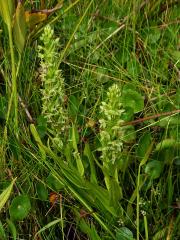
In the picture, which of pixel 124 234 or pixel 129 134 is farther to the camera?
pixel 129 134

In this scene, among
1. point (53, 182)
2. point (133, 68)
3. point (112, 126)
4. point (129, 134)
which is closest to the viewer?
point (112, 126)

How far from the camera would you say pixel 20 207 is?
1329 mm

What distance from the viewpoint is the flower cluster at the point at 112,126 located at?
47.6 inches

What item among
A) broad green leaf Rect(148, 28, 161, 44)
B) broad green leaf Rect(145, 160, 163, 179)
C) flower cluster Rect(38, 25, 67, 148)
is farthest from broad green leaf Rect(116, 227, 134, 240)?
broad green leaf Rect(148, 28, 161, 44)

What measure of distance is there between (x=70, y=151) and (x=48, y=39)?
294 millimetres

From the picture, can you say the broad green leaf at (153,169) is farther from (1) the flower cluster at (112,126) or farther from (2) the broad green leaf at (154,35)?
(2) the broad green leaf at (154,35)

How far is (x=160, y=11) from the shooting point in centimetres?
210

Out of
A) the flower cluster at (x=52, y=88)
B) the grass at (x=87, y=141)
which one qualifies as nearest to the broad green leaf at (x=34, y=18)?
the grass at (x=87, y=141)

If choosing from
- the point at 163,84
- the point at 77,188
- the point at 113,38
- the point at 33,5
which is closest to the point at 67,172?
the point at 77,188

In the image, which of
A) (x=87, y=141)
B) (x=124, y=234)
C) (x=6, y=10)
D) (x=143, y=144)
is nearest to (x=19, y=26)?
(x=6, y=10)

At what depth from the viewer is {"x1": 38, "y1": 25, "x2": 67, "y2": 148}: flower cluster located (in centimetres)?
138

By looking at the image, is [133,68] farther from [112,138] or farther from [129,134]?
[112,138]

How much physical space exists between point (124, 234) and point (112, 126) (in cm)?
27

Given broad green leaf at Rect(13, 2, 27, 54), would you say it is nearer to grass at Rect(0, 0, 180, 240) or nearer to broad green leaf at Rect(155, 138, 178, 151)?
grass at Rect(0, 0, 180, 240)
